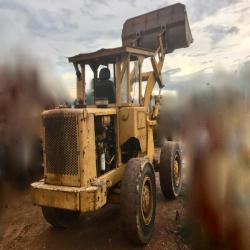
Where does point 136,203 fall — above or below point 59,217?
above

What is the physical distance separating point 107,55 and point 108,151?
1575 mm

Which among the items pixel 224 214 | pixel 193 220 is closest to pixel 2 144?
pixel 193 220

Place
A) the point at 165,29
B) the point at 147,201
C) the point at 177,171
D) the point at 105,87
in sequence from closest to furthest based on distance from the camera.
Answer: the point at 147,201 → the point at 105,87 → the point at 177,171 → the point at 165,29

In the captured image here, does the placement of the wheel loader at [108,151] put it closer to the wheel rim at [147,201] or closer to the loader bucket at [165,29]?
the wheel rim at [147,201]

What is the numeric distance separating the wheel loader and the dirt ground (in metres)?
0.24

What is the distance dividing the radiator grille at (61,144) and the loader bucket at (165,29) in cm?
376

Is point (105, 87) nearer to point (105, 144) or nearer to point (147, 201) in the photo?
point (105, 144)

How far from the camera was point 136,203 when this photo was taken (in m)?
3.66

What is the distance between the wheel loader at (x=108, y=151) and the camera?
11.6 ft

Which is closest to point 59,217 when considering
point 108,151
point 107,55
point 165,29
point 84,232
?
point 84,232

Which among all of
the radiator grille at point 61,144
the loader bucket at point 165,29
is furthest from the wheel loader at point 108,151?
the loader bucket at point 165,29

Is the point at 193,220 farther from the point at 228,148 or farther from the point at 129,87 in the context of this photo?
the point at 129,87

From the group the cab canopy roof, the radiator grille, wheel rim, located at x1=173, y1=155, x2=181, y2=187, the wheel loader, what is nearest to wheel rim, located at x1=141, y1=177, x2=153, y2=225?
the wheel loader

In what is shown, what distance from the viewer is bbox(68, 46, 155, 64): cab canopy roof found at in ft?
14.4
